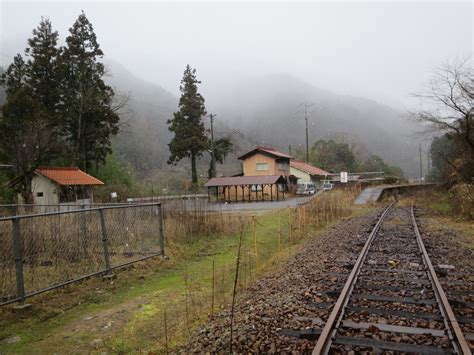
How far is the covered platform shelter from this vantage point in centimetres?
4531

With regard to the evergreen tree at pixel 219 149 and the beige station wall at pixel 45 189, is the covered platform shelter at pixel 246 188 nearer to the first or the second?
the evergreen tree at pixel 219 149

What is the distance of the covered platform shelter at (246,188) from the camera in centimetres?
4531

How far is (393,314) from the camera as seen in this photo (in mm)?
5336

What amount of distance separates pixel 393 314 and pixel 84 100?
3795 centimetres

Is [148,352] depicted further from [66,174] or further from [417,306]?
[66,174]

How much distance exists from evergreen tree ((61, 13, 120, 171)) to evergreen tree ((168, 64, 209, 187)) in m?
11.7

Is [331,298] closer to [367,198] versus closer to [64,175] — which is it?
[64,175]

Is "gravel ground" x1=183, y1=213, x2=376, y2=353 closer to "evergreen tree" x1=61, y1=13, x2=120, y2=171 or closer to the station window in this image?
"evergreen tree" x1=61, y1=13, x2=120, y2=171

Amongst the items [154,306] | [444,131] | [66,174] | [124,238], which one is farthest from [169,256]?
[66,174]

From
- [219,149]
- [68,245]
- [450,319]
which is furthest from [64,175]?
[450,319]

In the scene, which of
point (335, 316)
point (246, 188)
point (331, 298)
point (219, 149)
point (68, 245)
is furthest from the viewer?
point (219, 149)

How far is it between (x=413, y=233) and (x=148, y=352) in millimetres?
11110

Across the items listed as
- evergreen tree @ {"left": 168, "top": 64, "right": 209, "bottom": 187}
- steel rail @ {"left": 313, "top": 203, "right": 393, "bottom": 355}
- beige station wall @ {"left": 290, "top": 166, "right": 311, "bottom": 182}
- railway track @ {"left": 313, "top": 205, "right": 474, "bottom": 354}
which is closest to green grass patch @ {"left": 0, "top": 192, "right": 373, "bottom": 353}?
steel rail @ {"left": 313, "top": 203, "right": 393, "bottom": 355}

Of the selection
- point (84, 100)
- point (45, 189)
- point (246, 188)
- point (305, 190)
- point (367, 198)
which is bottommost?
point (367, 198)
